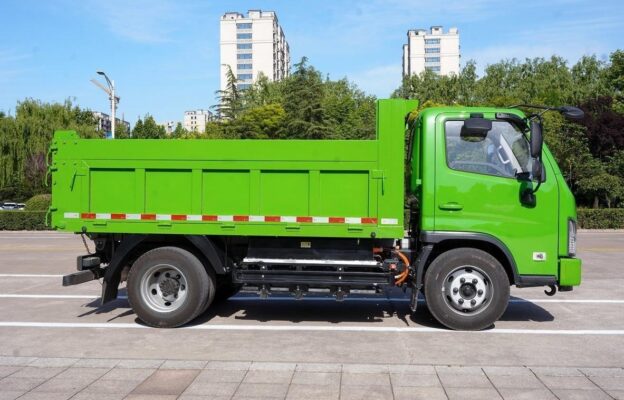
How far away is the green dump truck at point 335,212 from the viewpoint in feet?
22.2

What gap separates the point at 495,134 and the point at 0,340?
6.56 m

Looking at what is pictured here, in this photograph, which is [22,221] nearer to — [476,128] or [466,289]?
[466,289]

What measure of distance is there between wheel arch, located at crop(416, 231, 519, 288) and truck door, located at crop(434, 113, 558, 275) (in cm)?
7

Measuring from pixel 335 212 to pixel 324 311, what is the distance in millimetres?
2015

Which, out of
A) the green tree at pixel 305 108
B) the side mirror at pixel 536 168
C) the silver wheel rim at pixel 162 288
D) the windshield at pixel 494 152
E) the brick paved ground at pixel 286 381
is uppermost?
the green tree at pixel 305 108

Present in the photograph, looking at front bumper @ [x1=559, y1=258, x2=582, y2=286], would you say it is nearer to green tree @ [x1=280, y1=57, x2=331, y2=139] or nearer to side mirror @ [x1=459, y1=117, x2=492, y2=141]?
side mirror @ [x1=459, y1=117, x2=492, y2=141]

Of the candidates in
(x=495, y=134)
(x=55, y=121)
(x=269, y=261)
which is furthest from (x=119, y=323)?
(x=55, y=121)

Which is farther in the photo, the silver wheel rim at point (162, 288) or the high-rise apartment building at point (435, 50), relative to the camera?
the high-rise apartment building at point (435, 50)

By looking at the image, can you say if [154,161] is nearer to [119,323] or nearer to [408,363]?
[119,323]

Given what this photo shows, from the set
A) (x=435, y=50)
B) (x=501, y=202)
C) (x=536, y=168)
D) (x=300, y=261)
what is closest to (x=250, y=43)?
(x=435, y=50)

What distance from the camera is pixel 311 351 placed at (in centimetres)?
606

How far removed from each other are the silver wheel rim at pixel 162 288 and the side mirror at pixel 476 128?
4078 mm

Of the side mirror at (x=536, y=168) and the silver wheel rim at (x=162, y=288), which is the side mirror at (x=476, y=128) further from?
the silver wheel rim at (x=162, y=288)

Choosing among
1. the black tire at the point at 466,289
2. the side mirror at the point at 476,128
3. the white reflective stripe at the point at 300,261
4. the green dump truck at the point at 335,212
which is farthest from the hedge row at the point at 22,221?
the side mirror at the point at 476,128
